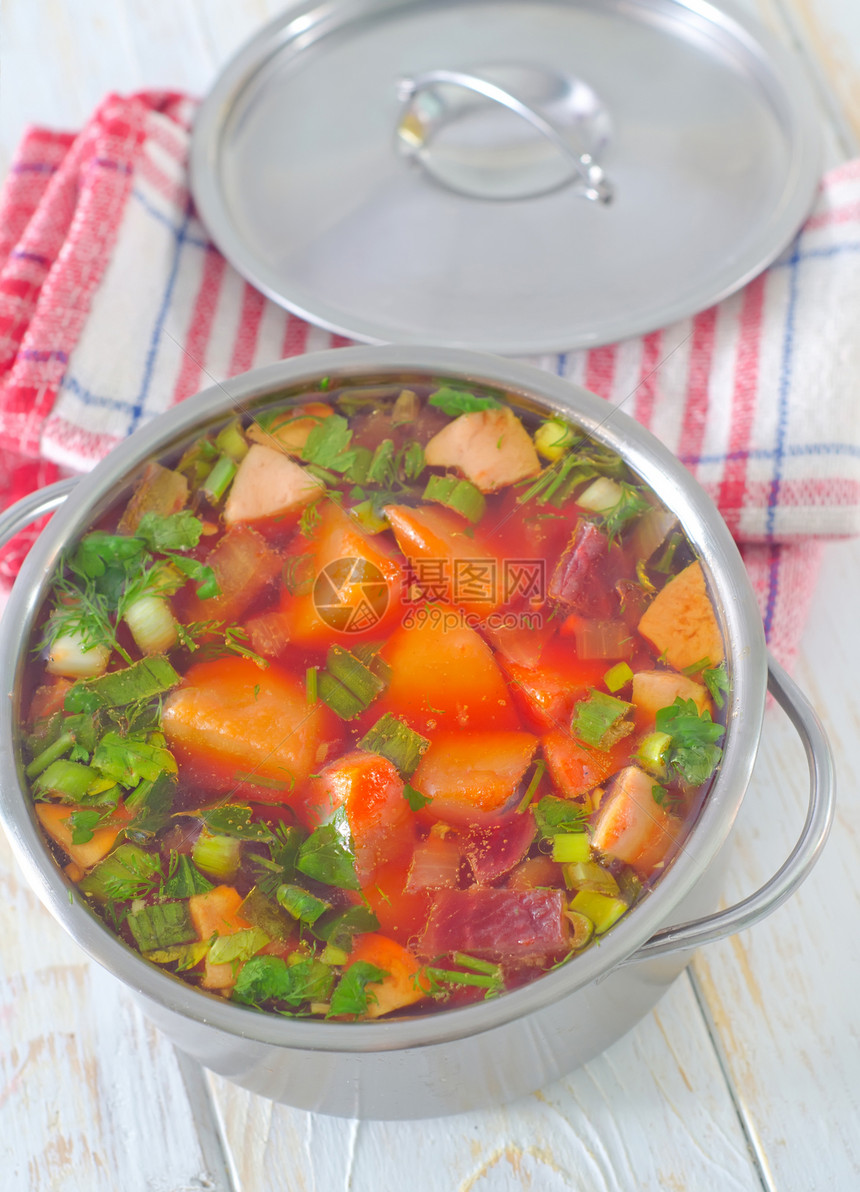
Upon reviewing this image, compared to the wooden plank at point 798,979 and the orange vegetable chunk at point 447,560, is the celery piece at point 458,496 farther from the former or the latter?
the wooden plank at point 798,979

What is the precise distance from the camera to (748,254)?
1641 millimetres

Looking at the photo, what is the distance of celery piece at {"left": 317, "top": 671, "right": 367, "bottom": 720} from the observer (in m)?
1.07

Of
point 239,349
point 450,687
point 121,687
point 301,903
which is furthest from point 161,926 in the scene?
point 239,349

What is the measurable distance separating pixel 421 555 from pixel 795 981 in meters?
0.77

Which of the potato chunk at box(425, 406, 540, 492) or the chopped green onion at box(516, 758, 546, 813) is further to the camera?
the potato chunk at box(425, 406, 540, 492)

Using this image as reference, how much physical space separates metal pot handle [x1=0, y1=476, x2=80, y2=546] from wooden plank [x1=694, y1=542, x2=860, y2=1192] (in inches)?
40.0

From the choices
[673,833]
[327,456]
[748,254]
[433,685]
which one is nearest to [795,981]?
[673,833]

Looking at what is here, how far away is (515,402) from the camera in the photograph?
123 centimetres

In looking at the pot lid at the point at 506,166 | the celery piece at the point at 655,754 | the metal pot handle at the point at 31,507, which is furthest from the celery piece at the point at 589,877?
the pot lid at the point at 506,166

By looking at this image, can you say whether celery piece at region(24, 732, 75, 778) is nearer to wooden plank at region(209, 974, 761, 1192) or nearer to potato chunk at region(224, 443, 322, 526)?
potato chunk at region(224, 443, 322, 526)

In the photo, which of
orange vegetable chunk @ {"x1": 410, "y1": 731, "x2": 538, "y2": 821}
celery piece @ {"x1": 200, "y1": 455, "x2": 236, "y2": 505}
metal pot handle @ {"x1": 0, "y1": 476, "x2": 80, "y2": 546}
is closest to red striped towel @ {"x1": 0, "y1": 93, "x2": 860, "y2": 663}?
metal pot handle @ {"x1": 0, "y1": 476, "x2": 80, "y2": 546}

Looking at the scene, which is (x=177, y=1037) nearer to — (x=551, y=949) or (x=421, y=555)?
(x=551, y=949)

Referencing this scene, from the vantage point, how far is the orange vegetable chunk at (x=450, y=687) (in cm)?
106

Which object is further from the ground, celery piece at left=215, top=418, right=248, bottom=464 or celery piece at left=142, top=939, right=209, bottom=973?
celery piece at left=215, top=418, right=248, bottom=464
